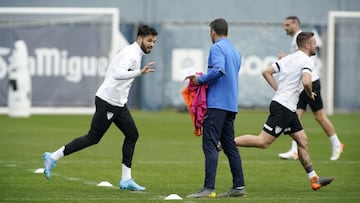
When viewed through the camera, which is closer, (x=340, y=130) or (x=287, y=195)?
(x=287, y=195)

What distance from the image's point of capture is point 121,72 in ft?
41.1

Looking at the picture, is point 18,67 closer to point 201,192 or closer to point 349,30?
point 349,30

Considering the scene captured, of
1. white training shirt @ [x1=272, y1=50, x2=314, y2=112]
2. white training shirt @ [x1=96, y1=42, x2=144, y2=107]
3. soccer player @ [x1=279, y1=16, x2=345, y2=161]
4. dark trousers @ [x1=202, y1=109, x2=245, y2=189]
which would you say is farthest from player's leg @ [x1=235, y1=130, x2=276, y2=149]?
soccer player @ [x1=279, y1=16, x2=345, y2=161]

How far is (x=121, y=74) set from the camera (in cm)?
1250

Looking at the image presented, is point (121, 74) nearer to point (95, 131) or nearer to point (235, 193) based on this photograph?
point (95, 131)

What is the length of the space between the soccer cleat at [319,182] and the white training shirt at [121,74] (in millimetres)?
2776

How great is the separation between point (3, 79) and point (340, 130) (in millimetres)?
12350

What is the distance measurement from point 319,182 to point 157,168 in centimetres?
371

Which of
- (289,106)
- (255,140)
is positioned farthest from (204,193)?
(289,106)

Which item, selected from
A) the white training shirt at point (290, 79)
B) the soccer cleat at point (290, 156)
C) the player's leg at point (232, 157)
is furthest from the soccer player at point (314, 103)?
the player's leg at point (232, 157)

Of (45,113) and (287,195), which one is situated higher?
(287,195)

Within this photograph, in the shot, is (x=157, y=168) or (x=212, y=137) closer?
(x=212, y=137)

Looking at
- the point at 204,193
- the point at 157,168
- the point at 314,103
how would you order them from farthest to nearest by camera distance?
the point at 314,103 < the point at 157,168 < the point at 204,193

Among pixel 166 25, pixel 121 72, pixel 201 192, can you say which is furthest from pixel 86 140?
pixel 166 25
